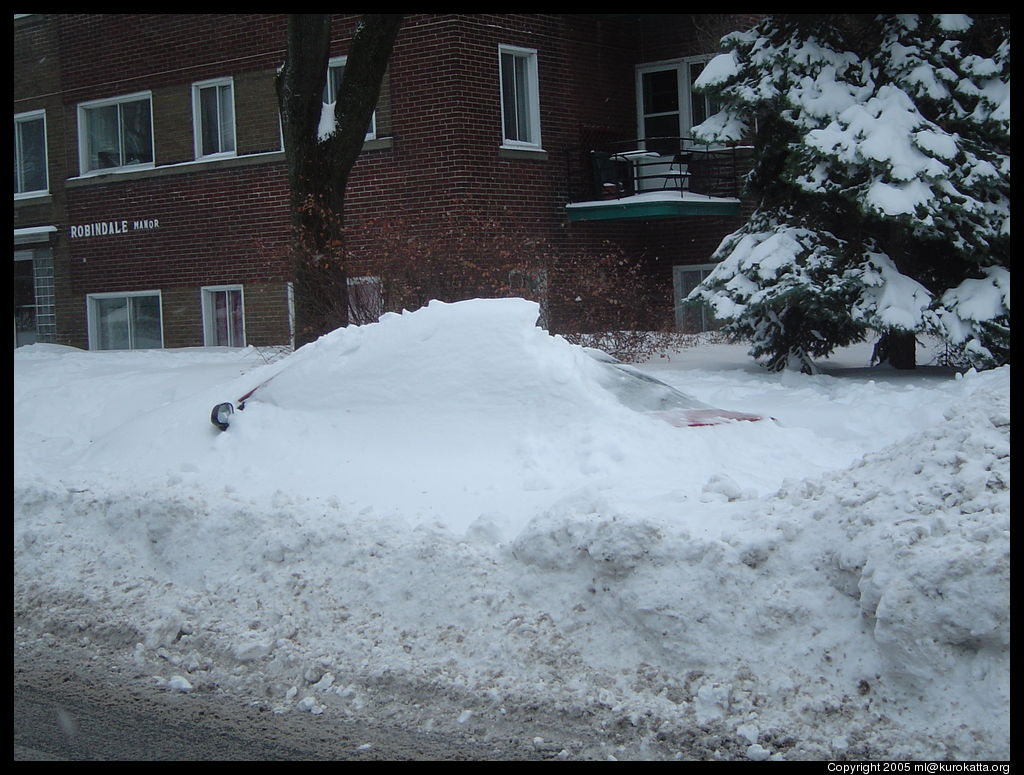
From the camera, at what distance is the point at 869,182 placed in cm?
1220

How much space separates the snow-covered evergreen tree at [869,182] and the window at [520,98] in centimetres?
545

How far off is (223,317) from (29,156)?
589 centimetres

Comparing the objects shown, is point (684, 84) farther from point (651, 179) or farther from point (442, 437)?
point (442, 437)

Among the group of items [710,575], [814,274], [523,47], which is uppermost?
[523,47]

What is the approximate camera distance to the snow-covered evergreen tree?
12.0m

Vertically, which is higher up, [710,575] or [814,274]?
[814,274]

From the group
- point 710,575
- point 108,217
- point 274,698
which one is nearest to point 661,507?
point 710,575

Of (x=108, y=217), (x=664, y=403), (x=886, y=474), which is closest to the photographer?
(x=886, y=474)

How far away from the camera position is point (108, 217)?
21.8 meters

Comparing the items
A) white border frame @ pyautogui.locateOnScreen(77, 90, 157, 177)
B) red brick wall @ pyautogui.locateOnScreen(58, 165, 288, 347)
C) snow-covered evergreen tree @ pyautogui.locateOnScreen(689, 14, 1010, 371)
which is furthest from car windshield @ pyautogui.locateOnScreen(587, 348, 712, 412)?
white border frame @ pyautogui.locateOnScreen(77, 90, 157, 177)

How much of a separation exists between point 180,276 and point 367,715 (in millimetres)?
17254

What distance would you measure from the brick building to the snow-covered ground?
23.8 feet

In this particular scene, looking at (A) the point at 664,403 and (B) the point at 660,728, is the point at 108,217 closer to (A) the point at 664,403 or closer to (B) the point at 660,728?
(A) the point at 664,403

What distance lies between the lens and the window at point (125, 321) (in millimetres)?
21562
